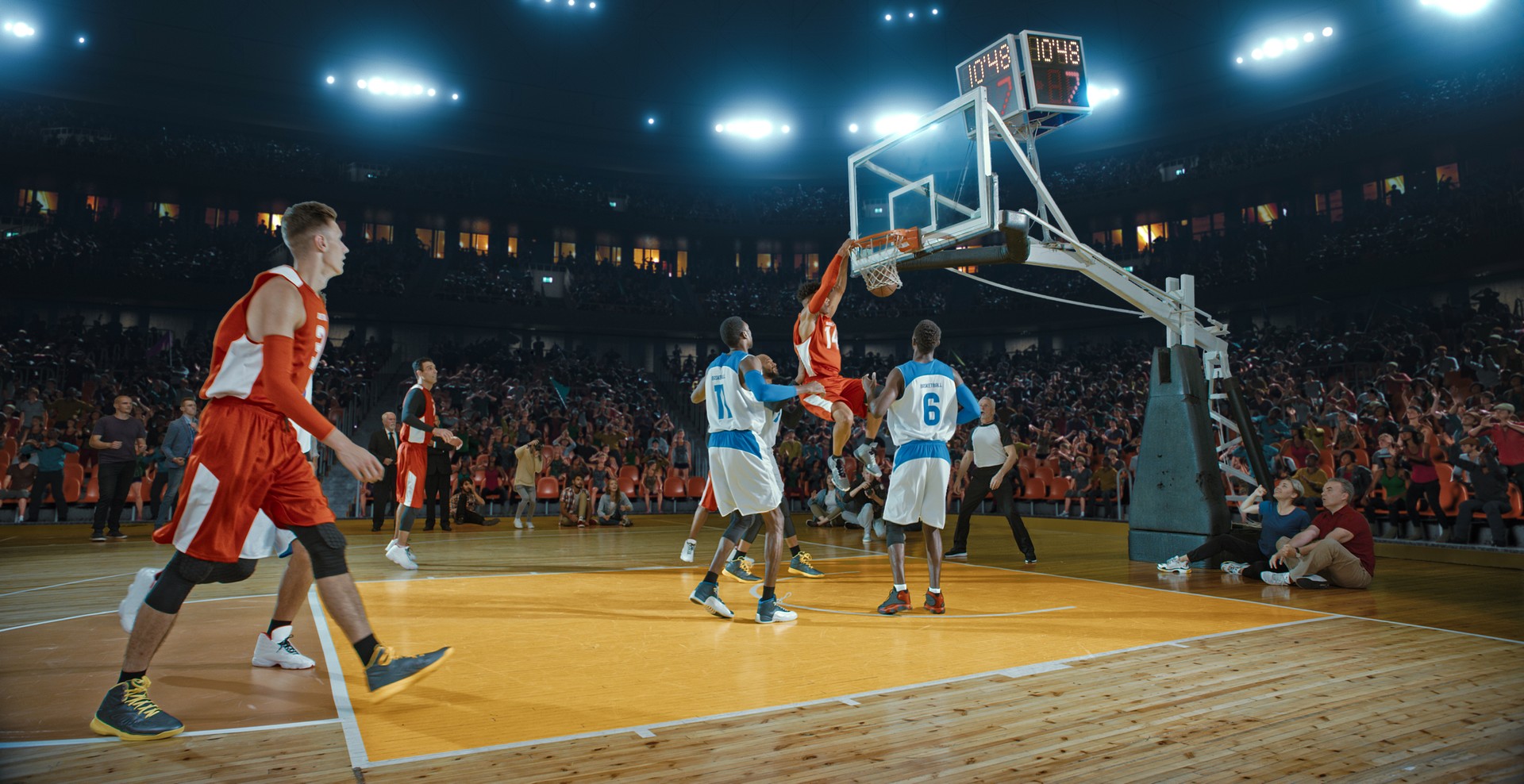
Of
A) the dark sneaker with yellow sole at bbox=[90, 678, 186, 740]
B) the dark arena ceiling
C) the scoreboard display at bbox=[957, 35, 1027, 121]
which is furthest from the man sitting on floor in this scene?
the dark arena ceiling

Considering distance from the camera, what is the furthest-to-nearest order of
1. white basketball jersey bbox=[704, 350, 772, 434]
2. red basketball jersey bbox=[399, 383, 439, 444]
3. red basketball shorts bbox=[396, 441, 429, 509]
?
red basketball jersey bbox=[399, 383, 439, 444] < red basketball shorts bbox=[396, 441, 429, 509] < white basketball jersey bbox=[704, 350, 772, 434]

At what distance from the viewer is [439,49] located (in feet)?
98.5

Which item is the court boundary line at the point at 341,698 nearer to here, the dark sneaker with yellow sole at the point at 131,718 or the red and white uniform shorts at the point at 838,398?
the dark sneaker with yellow sole at the point at 131,718

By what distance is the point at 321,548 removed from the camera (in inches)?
136

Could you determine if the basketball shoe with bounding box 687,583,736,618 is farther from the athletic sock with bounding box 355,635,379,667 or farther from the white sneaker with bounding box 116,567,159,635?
the white sneaker with bounding box 116,567,159,635

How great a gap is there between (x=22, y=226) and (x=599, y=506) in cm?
2314

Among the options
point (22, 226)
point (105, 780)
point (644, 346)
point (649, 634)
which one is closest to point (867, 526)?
point (649, 634)

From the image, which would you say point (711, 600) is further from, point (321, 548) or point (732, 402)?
point (321, 548)

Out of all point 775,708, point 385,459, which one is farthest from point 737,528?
point 385,459

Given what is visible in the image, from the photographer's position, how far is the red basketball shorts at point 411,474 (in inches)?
331

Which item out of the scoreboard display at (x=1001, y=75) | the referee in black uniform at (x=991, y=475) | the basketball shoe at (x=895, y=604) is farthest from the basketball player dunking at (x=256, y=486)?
the scoreboard display at (x=1001, y=75)

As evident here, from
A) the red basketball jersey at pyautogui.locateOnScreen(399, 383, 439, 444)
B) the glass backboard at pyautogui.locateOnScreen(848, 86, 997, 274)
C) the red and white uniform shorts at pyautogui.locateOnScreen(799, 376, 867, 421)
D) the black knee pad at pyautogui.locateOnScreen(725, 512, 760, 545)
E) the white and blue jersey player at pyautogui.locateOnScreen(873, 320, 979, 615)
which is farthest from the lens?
the glass backboard at pyautogui.locateOnScreen(848, 86, 997, 274)

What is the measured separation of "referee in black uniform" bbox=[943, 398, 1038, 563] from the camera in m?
9.38

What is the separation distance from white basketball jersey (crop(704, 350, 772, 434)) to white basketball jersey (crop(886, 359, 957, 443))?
3.58ft
